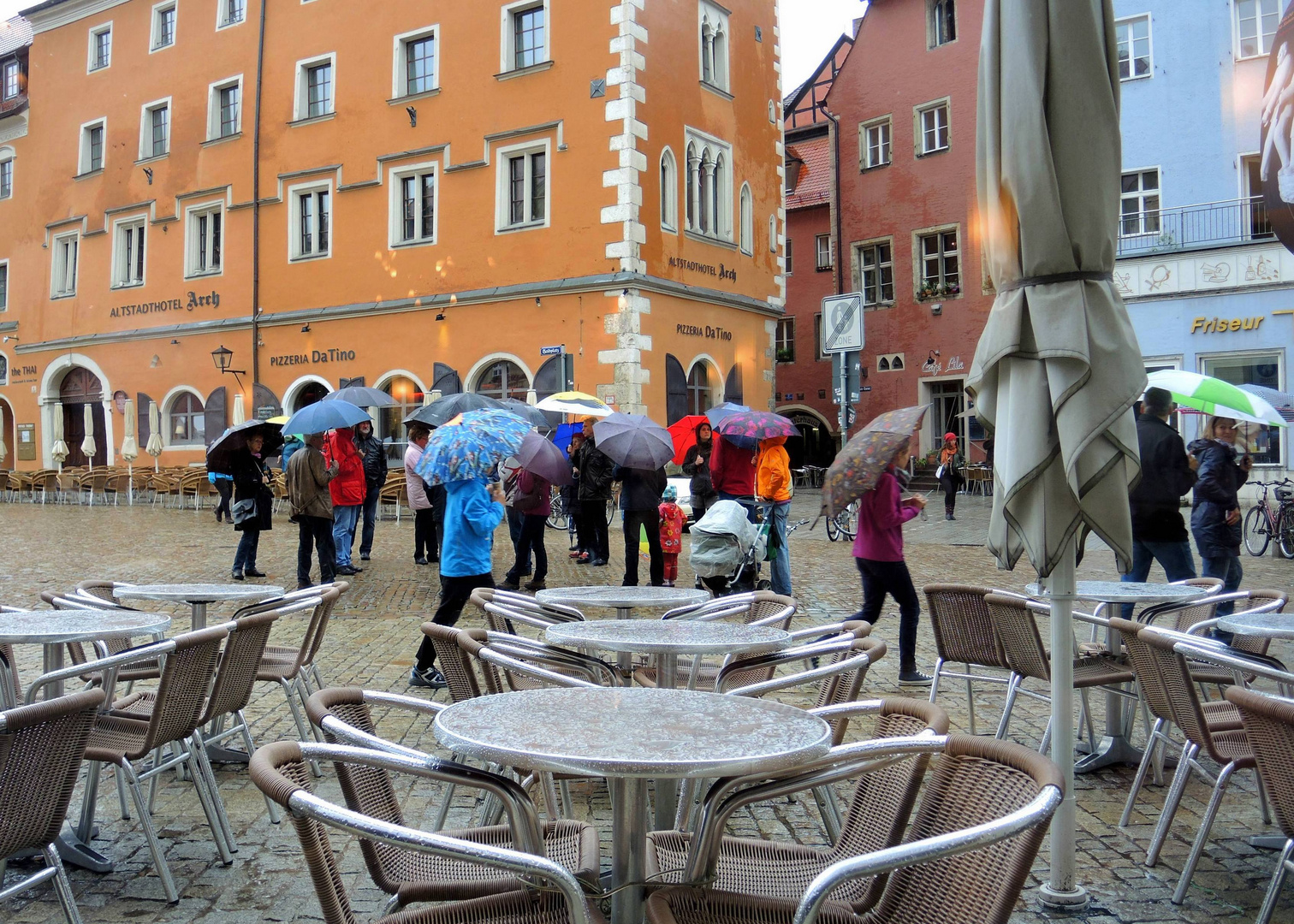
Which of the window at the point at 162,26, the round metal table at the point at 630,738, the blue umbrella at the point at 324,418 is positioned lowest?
the round metal table at the point at 630,738

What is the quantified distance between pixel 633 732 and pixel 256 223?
26.7 m

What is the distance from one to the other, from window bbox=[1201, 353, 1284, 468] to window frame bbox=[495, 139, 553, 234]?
44.6ft

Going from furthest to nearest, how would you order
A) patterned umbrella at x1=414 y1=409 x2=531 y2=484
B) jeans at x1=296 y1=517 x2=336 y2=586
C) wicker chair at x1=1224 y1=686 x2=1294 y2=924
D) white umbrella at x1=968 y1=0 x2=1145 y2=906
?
1. jeans at x1=296 y1=517 x2=336 y2=586
2. patterned umbrella at x1=414 y1=409 x2=531 y2=484
3. white umbrella at x1=968 y1=0 x2=1145 y2=906
4. wicker chair at x1=1224 y1=686 x2=1294 y2=924

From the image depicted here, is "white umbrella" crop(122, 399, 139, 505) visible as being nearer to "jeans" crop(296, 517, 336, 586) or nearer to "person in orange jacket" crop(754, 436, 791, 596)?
"jeans" crop(296, 517, 336, 586)

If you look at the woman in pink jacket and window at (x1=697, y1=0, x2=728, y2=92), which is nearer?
the woman in pink jacket

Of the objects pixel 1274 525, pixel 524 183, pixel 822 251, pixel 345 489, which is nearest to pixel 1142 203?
pixel 822 251

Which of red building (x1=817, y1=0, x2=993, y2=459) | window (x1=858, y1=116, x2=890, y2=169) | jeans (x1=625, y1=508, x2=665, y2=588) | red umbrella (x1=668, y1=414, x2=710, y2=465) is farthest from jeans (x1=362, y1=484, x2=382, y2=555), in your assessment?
window (x1=858, y1=116, x2=890, y2=169)

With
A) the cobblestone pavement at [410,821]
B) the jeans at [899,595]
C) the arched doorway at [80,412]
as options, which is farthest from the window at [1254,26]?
the arched doorway at [80,412]

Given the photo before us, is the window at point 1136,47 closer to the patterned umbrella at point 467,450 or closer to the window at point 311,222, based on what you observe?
the window at point 311,222

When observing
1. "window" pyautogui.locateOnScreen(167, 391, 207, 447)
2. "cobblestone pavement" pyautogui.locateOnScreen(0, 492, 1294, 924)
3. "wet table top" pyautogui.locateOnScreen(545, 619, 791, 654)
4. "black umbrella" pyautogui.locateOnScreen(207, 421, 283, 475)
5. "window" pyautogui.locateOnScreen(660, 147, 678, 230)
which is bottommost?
"cobblestone pavement" pyautogui.locateOnScreen(0, 492, 1294, 924)

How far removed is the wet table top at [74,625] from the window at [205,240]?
82.4 feet

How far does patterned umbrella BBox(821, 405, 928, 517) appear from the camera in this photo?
6551 mm

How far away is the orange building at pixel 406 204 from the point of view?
873 inches

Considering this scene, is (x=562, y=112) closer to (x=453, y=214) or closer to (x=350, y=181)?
(x=453, y=214)
